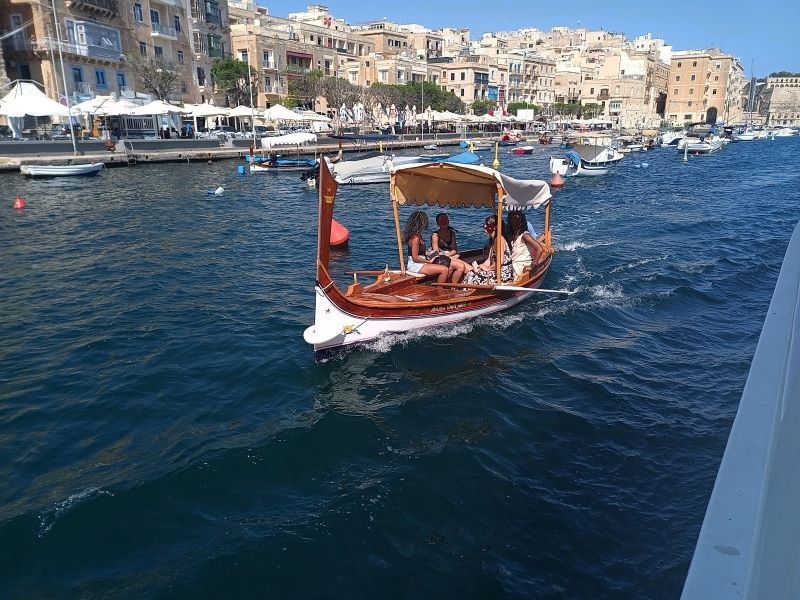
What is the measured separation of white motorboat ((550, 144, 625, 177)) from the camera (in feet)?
138

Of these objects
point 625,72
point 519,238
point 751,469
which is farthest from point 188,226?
point 625,72

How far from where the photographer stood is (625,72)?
130 m

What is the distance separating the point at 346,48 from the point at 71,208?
77.4 m

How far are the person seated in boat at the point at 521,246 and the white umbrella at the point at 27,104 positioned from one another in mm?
33651

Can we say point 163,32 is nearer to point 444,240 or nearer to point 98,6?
point 98,6

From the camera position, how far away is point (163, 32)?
5800 centimetres

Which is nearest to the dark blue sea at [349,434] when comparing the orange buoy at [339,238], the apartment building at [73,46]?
the orange buoy at [339,238]

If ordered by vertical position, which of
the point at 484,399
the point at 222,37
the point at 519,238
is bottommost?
the point at 484,399

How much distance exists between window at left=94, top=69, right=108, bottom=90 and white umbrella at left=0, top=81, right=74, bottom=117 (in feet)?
49.8

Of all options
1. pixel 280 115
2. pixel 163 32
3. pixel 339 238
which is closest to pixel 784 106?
pixel 280 115

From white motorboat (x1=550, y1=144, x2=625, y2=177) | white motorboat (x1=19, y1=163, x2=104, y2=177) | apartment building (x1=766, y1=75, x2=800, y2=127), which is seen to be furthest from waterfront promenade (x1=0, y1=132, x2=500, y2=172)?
apartment building (x1=766, y1=75, x2=800, y2=127)

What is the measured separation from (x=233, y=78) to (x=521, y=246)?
60414mm

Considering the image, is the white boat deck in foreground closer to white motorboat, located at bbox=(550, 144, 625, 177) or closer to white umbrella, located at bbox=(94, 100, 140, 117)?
white motorboat, located at bbox=(550, 144, 625, 177)

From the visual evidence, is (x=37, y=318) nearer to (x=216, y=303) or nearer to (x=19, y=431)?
(x=216, y=303)
